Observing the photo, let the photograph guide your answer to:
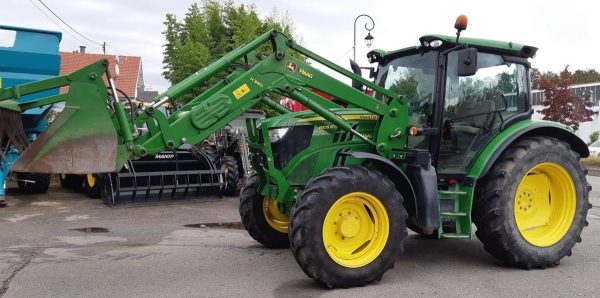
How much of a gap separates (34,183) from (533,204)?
9766mm

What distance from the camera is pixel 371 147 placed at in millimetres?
5266

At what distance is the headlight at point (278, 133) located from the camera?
17.9 ft

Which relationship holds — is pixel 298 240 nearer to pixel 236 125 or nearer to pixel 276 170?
pixel 276 170

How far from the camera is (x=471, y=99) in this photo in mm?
5641

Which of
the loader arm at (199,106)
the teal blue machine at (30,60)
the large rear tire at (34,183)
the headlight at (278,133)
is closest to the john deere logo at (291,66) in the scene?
the loader arm at (199,106)

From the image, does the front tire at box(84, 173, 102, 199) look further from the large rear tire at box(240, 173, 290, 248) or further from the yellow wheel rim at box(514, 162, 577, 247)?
the yellow wheel rim at box(514, 162, 577, 247)

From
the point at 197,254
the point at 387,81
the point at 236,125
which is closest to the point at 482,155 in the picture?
the point at 387,81

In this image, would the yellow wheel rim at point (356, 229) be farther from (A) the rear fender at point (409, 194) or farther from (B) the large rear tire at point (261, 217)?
A: (B) the large rear tire at point (261, 217)

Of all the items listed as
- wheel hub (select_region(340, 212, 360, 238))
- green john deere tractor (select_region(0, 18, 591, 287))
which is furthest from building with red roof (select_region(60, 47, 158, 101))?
wheel hub (select_region(340, 212, 360, 238))

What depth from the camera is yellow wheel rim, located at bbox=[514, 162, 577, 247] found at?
18.3 ft

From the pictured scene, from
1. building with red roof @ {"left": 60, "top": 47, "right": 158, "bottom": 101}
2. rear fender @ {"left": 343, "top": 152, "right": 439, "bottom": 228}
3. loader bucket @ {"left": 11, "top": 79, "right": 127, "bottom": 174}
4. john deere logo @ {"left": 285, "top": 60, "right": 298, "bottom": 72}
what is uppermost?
building with red roof @ {"left": 60, "top": 47, "right": 158, "bottom": 101}

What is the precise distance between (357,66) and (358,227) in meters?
1.99

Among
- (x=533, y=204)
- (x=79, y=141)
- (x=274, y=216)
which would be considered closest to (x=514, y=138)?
(x=533, y=204)

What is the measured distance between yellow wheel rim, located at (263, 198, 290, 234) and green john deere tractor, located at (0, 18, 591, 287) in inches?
0.5
